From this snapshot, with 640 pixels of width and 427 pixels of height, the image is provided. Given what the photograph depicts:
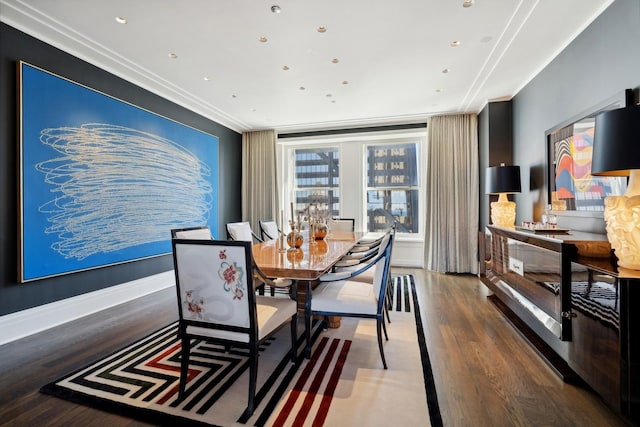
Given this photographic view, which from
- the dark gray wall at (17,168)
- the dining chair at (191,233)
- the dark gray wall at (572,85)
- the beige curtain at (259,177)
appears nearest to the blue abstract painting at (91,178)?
the dark gray wall at (17,168)

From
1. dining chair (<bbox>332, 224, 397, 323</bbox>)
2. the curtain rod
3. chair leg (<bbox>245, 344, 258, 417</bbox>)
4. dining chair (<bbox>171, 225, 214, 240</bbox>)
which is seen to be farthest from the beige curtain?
chair leg (<bbox>245, 344, 258, 417</bbox>)

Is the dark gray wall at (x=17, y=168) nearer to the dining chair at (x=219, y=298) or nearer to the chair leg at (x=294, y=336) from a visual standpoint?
the dining chair at (x=219, y=298)

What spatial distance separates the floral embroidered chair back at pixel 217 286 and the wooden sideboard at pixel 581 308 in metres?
1.79

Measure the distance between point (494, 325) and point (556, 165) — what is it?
170cm

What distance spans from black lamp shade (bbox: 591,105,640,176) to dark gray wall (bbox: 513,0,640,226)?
97 centimetres

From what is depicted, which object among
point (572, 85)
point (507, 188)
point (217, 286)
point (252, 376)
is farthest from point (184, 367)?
point (572, 85)

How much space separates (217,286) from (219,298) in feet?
0.22

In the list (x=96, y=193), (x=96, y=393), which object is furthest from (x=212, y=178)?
(x=96, y=393)

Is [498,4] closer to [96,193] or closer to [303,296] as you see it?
[303,296]

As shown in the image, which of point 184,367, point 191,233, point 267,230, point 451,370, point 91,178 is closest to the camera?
point 184,367

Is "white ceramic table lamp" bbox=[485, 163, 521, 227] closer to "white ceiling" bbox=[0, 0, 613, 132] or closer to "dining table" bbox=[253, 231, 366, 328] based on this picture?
"white ceiling" bbox=[0, 0, 613, 132]

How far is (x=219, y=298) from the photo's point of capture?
1.55 m

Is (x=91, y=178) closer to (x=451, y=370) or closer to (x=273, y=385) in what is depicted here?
(x=273, y=385)

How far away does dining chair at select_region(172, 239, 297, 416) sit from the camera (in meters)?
1.47
